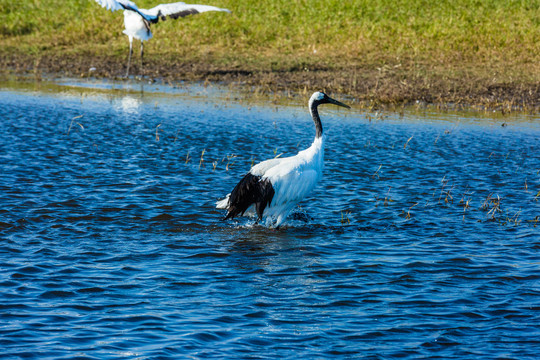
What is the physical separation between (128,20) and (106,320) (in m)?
16.7

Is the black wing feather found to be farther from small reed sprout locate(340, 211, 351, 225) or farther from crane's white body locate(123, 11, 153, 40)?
crane's white body locate(123, 11, 153, 40)

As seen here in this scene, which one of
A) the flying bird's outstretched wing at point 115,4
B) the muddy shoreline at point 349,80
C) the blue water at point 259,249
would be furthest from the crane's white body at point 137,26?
the blue water at point 259,249

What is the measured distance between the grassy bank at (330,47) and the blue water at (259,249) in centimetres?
551

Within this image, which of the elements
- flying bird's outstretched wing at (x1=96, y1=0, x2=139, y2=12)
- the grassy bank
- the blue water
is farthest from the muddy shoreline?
the blue water

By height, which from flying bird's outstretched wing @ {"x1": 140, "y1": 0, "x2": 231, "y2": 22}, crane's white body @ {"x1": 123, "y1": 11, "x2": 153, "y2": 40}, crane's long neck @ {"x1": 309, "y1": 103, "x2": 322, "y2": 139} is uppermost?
flying bird's outstretched wing @ {"x1": 140, "y1": 0, "x2": 231, "y2": 22}

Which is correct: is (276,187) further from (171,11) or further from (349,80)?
(171,11)

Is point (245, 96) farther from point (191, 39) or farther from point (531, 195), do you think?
point (531, 195)

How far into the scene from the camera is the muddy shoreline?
17031mm

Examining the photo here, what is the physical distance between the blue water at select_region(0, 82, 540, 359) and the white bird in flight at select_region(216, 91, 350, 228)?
26 centimetres

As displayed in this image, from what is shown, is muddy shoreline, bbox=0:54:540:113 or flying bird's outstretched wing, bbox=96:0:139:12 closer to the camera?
flying bird's outstretched wing, bbox=96:0:139:12

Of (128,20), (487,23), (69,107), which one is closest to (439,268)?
(69,107)

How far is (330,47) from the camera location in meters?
22.9

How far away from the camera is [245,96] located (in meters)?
17.4

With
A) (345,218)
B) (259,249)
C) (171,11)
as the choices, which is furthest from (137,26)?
(259,249)
